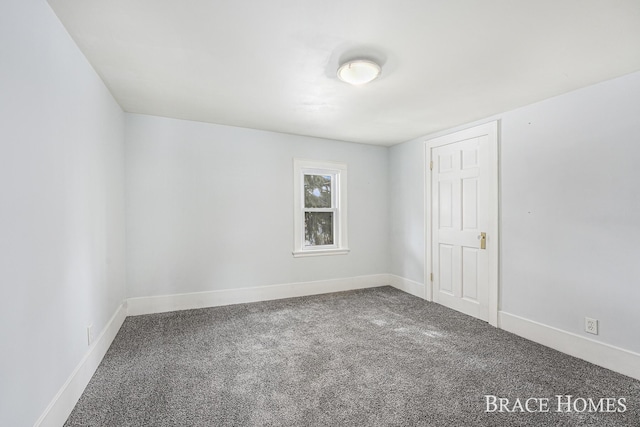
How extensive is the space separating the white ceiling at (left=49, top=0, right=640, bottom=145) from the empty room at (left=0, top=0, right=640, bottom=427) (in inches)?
0.7

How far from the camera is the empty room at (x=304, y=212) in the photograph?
5.63 feet

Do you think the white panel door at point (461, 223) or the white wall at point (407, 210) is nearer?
the white panel door at point (461, 223)

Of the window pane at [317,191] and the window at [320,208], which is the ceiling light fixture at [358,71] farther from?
the window pane at [317,191]

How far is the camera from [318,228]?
4844 millimetres

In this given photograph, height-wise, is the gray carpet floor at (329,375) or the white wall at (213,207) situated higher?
the white wall at (213,207)

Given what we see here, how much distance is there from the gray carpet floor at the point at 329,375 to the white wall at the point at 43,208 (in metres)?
0.50

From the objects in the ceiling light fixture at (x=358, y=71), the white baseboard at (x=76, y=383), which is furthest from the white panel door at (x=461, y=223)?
the white baseboard at (x=76, y=383)

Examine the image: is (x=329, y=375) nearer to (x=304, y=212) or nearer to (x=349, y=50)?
(x=349, y=50)

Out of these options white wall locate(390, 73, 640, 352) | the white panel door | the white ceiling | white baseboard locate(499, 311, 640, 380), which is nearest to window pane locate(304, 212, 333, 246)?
the white panel door

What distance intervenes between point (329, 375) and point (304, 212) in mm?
2669

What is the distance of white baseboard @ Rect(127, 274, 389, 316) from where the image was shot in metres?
3.70

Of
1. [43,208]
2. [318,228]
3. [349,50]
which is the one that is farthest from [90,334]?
[318,228]

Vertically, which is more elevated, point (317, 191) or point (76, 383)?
point (317, 191)

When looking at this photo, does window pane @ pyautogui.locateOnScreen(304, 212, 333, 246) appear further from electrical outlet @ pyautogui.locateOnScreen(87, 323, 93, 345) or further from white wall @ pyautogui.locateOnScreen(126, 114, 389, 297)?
electrical outlet @ pyautogui.locateOnScreen(87, 323, 93, 345)
